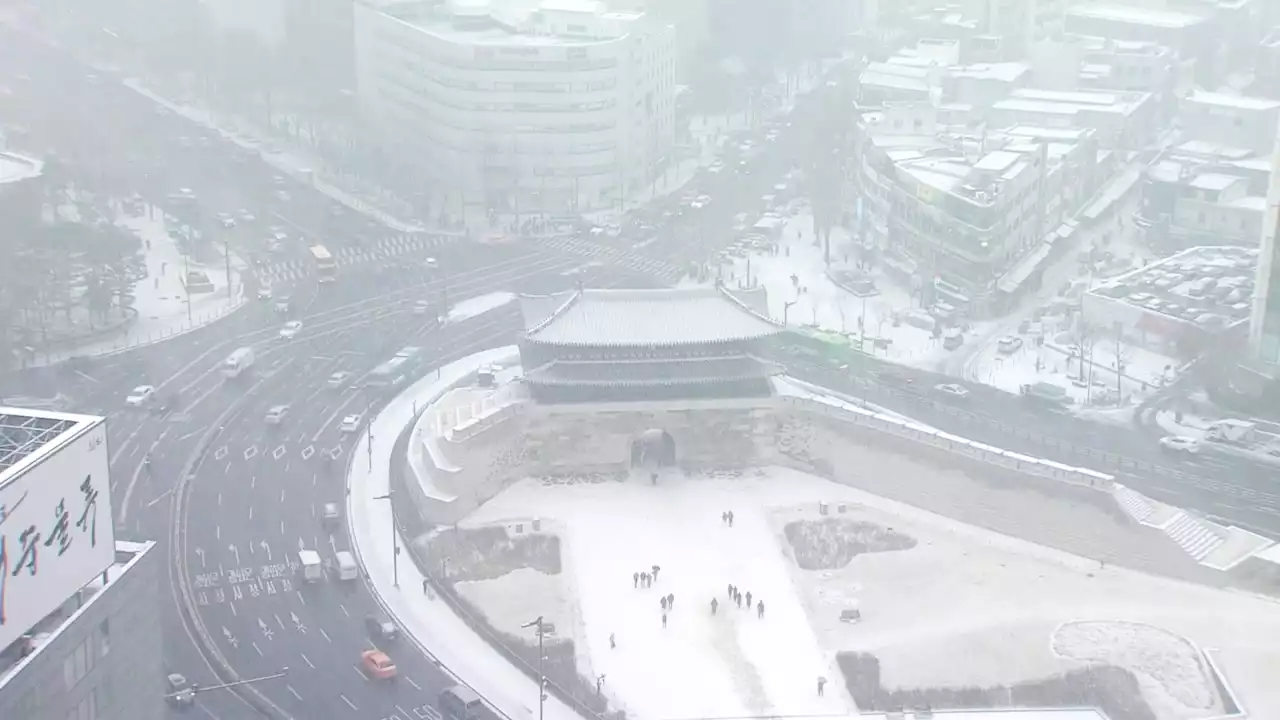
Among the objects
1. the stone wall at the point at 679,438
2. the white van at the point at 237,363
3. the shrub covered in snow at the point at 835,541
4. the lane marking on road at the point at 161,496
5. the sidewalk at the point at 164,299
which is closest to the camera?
the shrub covered in snow at the point at 835,541

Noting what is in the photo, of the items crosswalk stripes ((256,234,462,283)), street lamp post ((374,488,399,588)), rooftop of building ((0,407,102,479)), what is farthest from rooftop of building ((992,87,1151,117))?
rooftop of building ((0,407,102,479))

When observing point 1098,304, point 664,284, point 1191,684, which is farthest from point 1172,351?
point 1191,684

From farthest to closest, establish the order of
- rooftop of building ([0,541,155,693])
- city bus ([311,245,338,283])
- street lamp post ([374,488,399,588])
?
1. city bus ([311,245,338,283])
2. street lamp post ([374,488,399,588])
3. rooftop of building ([0,541,155,693])

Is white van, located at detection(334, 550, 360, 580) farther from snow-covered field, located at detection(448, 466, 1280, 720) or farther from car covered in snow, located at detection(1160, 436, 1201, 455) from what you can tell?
car covered in snow, located at detection(1160, 436, 1201, 455)

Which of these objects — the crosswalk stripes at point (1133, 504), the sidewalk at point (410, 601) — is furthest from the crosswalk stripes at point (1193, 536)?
the sidewalk at point (410, 601)

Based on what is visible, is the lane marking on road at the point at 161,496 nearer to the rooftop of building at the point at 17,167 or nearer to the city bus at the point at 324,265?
the city bus at the point at 324,265

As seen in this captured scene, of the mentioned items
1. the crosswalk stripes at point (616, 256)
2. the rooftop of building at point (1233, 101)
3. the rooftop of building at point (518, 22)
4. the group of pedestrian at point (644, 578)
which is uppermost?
the rooftop of building at point (518, 22)

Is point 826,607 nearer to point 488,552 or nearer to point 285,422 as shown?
point 488,552
